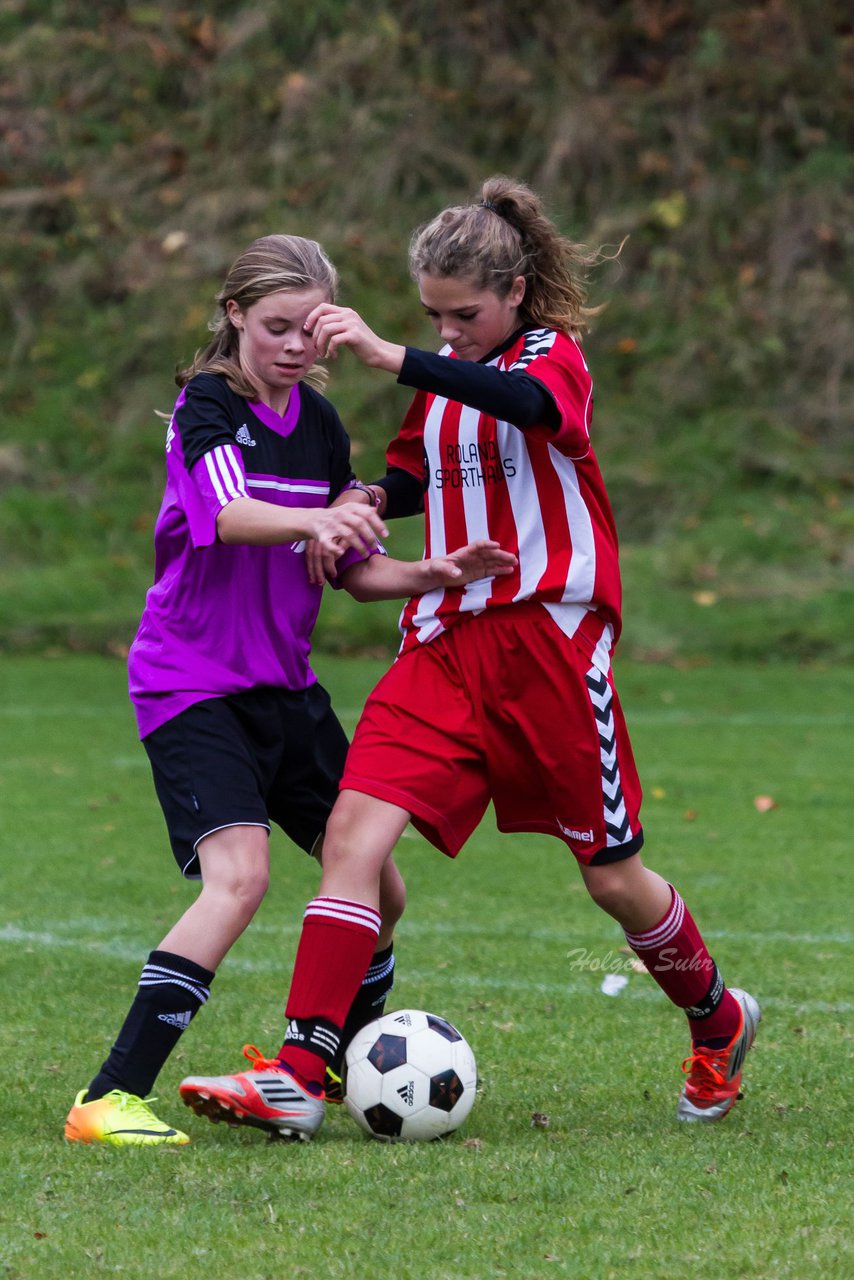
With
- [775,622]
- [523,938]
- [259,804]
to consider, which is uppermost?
[259,804]

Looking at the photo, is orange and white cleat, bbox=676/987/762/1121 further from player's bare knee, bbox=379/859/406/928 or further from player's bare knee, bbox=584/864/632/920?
player's bare knee, bbox=379/859/406/928

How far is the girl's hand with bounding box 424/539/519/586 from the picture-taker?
3791 mm

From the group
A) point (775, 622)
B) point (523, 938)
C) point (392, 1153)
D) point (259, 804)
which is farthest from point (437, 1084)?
point (775, 622)

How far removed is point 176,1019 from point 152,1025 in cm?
5

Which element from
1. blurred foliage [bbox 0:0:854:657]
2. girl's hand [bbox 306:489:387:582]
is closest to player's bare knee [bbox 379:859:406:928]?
girl's hand [bbox 306:489:387:582]

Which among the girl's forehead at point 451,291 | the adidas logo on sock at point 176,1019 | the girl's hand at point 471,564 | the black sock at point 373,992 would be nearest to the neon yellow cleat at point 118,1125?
the adidas logo on sock at point 176,1019

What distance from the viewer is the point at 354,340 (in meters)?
3.55

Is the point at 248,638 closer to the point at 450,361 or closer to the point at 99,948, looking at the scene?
the point at 450,361

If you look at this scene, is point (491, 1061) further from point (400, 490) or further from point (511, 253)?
point (511, 253)

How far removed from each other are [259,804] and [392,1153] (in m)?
0.80

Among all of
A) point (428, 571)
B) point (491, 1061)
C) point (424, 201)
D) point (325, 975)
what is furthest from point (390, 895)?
point (424, 201)

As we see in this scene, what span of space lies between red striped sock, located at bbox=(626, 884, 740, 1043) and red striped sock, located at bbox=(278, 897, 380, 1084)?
653 millimetres

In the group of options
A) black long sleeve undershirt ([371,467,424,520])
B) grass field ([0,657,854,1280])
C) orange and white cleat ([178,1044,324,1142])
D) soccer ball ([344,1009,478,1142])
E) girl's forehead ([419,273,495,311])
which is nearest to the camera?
grass field ([0,657,854,1280])

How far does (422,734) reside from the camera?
3838 millimetres
